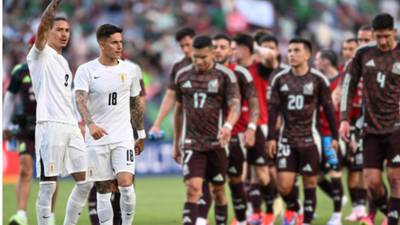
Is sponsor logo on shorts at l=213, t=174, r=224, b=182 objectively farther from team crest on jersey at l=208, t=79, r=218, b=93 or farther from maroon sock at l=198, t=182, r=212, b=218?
team crest on jersey at l=208, t=79, r=218, b=93

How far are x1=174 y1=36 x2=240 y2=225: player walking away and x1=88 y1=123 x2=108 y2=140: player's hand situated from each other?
2.24 meters

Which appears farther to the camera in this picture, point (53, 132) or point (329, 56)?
point (329, 56)

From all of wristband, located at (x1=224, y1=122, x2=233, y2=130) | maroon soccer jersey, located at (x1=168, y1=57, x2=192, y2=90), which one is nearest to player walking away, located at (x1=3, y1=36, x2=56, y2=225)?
maroon soccer jersey, located at (x1=168, y1=57, x2=192, y2=90)

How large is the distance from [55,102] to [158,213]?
5858mm

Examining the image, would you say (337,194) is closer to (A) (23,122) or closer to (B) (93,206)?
(B) (93,206)

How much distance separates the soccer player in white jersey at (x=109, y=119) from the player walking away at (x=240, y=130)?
2.46m

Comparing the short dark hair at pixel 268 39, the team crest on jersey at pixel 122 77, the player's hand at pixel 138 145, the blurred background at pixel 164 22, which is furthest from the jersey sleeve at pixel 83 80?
the blurred background at pixel 164 22

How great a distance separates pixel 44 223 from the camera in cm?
1131

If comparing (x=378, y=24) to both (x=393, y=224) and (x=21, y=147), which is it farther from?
(x=21, y=147)

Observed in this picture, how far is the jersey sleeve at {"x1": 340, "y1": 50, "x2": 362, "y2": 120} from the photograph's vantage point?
12.9m

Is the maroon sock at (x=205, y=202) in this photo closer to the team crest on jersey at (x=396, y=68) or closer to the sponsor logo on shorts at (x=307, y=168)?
the sponsor logo on shorts at (x=307, y=168)

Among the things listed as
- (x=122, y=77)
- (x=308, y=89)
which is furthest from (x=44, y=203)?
(x=308, y=89)

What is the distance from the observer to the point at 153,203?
1888 cm

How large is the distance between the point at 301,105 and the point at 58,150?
3.84 metres
